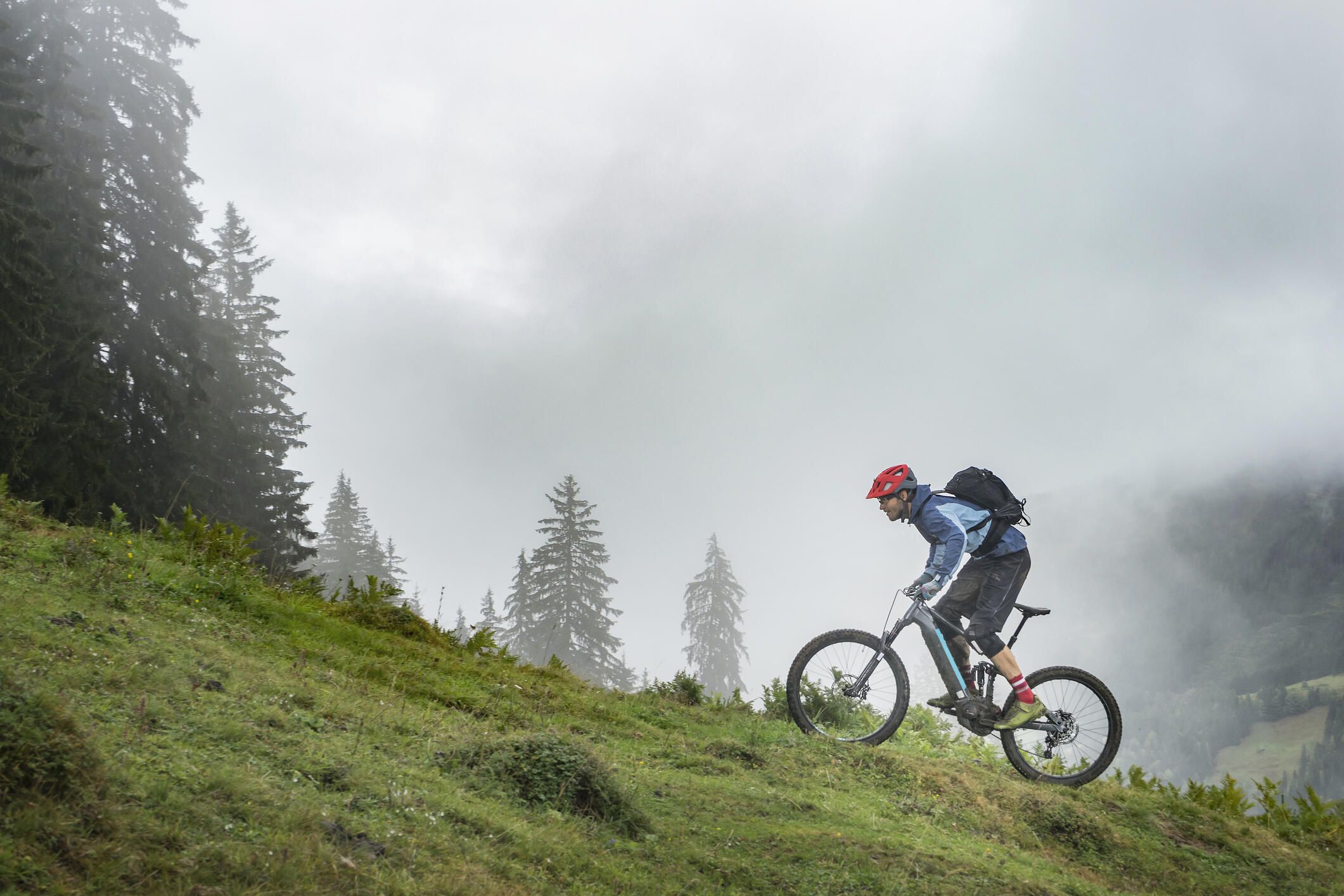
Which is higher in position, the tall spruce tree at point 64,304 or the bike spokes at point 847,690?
the tall spruce tree at point 64,304

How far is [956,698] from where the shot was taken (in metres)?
8.11

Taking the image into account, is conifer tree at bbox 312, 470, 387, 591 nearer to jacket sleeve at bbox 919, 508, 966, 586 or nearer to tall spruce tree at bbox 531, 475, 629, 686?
tall spruce tree at bbox 531, 475, 629, 686

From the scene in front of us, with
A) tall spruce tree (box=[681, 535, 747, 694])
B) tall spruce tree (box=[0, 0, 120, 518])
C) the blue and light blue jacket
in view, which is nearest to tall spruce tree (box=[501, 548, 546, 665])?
tall spruce tree (box=[681, 535, 747, 694])

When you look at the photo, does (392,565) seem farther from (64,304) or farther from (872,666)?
(872,666)

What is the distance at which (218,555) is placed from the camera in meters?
9.04

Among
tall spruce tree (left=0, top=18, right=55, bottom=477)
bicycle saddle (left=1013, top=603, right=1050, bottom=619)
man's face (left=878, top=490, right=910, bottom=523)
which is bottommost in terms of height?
bicycle saddle (left=1013, top=603, right=1050, bottom=619)

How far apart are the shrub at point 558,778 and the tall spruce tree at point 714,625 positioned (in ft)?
138

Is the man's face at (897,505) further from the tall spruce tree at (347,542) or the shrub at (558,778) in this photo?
the tall spruce tree at (347,542)

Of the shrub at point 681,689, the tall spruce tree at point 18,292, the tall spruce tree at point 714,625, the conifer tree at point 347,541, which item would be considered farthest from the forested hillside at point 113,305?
the tall spruce tree at point 714,625

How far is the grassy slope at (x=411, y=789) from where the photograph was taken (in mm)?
3033

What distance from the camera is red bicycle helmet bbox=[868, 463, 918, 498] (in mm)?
8354

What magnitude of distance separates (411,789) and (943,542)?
241 inches

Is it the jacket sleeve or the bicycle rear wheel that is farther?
the bicycle rear wheel

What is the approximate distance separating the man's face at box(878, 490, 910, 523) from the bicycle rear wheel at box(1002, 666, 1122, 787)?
233 centimetres
